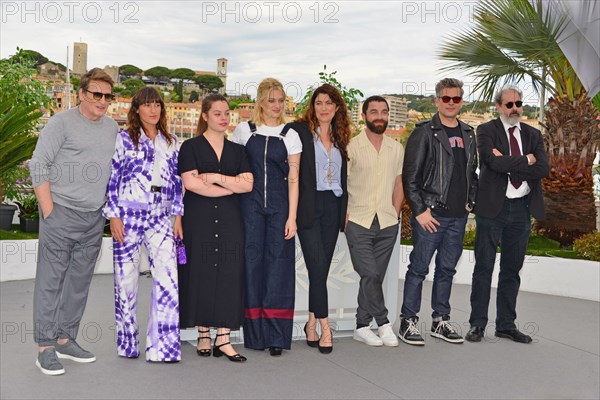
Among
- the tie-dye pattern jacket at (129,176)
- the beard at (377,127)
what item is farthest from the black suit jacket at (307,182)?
the tie-dye pattern jacket at (129,176)

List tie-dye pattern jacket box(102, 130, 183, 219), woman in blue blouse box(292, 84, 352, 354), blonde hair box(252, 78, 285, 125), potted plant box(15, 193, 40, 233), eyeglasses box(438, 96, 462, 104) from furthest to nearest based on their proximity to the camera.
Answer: potted plant box(15, 193, 40, 233) < eyeglasses box(438, 96, 462, 104) < woman in blue blouse box(292, 84, 352, 354) < blonde hair box(252, 78, 285, 125) < tie-dye pattern jacket box(102, 130, 183, 219)

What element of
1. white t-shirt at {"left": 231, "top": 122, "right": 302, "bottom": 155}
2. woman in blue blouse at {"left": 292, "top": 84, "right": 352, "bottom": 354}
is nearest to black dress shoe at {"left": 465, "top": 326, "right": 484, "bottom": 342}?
woman in blue blouse at {"left": 292, "top": 84, "right": 352, "bottom": 354}

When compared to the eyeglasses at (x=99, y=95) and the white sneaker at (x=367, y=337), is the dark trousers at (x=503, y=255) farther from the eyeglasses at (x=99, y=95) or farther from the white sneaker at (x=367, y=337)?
the eyeglasses at (x=99, y=95)

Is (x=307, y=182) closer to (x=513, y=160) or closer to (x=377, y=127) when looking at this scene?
(x=377, y=127)

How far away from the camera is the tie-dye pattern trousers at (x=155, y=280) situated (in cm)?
457

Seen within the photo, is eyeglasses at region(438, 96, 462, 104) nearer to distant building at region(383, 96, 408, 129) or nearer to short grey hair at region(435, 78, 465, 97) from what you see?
short grey hair at region(435, 78, 465, 97)

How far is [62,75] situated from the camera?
15.3m

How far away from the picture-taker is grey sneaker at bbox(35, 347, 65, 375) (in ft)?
14.4

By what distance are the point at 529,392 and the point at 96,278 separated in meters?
5.33

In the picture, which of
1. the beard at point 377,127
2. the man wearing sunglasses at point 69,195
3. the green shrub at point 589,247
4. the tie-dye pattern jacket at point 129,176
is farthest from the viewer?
the green shrub at point 589,247

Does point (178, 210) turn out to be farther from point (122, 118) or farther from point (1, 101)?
point (1, 101)

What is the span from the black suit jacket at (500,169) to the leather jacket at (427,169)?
1.07 feet

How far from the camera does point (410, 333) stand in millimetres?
5426

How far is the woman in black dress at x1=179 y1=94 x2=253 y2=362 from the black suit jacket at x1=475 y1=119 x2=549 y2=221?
182 centimetres
